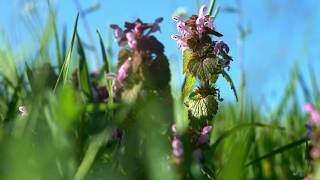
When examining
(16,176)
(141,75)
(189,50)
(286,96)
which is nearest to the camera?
(16,176)

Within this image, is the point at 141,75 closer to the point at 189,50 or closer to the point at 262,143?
the point at 189,50

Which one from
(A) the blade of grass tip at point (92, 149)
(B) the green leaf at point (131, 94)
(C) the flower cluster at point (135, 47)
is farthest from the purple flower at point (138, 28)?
(A) the blade of grass tip at point (92, 149)

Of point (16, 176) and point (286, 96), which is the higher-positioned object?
point (16, 176)

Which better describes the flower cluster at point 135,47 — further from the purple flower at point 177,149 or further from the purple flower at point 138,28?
the purple flower at point 177,149

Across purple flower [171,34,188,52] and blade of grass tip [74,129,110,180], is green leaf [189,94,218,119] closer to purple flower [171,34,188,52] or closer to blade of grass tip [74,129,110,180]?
purple flower [171,34,188,52]

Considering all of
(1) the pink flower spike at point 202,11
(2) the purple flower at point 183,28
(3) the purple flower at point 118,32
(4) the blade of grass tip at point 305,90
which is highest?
(3) the purple flower at point 118,32

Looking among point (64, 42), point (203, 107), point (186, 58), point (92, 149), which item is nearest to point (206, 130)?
point (203, 107)

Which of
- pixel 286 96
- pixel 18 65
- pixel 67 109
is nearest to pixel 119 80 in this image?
pixel 67 109

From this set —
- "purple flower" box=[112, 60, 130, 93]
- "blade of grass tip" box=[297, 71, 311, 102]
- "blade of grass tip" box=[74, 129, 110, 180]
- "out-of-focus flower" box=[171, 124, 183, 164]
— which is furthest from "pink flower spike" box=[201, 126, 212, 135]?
"blade of grass tip" box=[297, 71, 311, 102]
